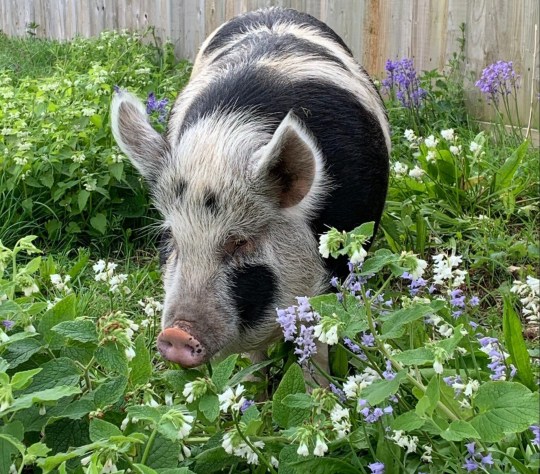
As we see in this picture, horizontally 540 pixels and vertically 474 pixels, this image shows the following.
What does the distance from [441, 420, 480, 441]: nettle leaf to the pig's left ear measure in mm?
1433

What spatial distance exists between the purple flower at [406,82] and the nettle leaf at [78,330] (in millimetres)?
3712

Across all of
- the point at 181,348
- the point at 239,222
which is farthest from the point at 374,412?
the point at 239,222

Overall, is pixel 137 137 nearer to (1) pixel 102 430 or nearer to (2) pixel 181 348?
(2) pixel 181 348

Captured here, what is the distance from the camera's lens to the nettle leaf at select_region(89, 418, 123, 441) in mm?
1942

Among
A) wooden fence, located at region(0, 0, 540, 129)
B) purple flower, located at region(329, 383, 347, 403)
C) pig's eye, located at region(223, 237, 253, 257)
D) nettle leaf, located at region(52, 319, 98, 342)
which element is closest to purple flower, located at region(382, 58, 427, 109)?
wooden fence, located at region(0, 0, 540, 129)

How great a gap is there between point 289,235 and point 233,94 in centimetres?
62

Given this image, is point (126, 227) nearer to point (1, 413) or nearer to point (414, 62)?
point (414, 62)

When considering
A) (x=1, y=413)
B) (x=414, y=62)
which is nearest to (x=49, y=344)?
(x=1, y=413)

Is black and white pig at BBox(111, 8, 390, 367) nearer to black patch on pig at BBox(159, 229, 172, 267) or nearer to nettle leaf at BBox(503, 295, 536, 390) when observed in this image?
black patch on pig at BBox(159, 229, 172, 267)

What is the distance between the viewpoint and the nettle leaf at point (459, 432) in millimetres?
1766

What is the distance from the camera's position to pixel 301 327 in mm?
2148

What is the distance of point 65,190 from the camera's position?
15.5 ft

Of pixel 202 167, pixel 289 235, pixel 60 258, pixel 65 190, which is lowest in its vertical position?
pixel 60 258

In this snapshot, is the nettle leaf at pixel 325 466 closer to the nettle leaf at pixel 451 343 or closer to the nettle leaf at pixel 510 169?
the nettle leaf at pixel 451 343
